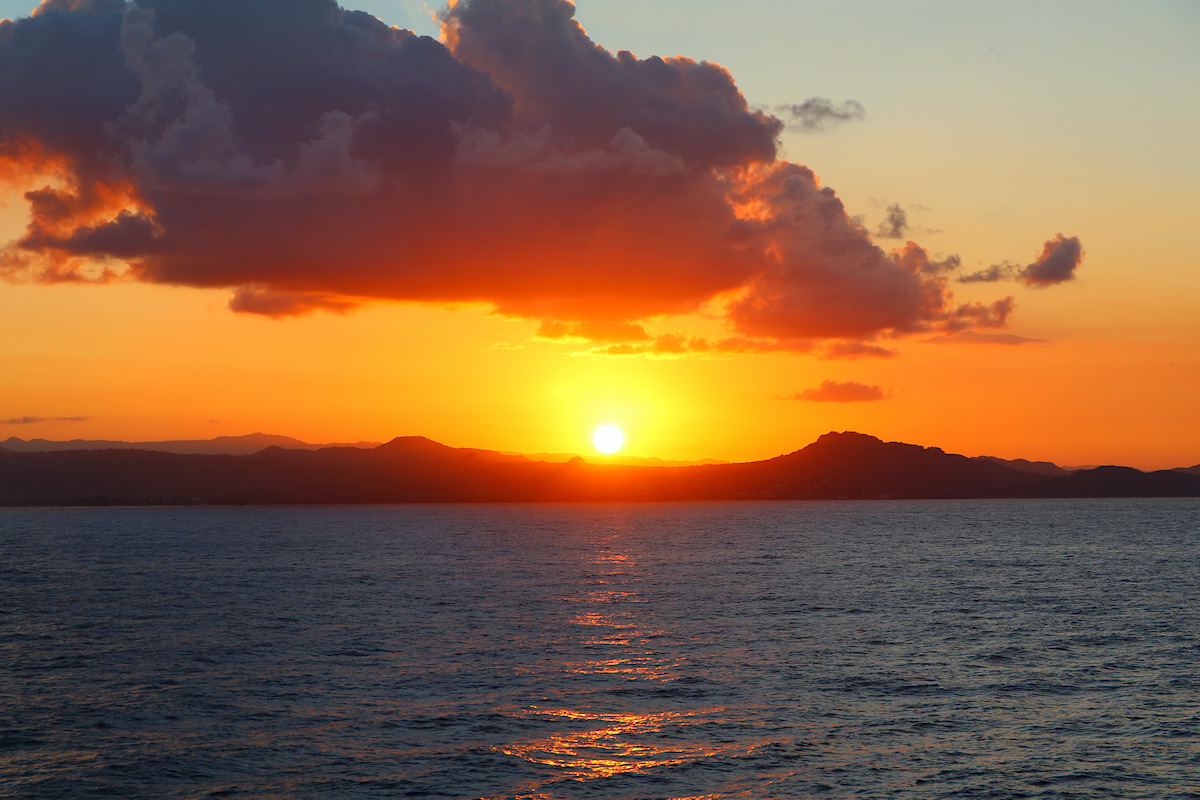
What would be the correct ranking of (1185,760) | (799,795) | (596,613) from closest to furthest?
(799,795)
(1185,760)
(596,613)

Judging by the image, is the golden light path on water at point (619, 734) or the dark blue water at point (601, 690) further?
the golden light path on water at point (619, 734)

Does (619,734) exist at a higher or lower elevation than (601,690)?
higher

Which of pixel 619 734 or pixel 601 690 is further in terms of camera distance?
pixel 601 690

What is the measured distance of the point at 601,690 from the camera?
53.6 meters

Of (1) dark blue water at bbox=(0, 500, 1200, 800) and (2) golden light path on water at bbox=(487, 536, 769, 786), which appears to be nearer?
(1) dark blue water at bbox=(0, 500, 1200, 800)

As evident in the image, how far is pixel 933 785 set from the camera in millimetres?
37531

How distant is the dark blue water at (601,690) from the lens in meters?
38.6

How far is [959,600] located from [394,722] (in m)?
69.6

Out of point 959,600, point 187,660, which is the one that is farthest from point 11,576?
point 959,600

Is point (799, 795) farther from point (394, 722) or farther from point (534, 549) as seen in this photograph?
point (534, 549)

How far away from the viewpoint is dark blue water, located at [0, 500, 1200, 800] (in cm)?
3862

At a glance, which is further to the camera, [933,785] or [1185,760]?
[1185,760]

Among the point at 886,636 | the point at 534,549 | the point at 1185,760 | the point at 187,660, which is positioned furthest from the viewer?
the point at 534,549

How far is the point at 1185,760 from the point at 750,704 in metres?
20.0
